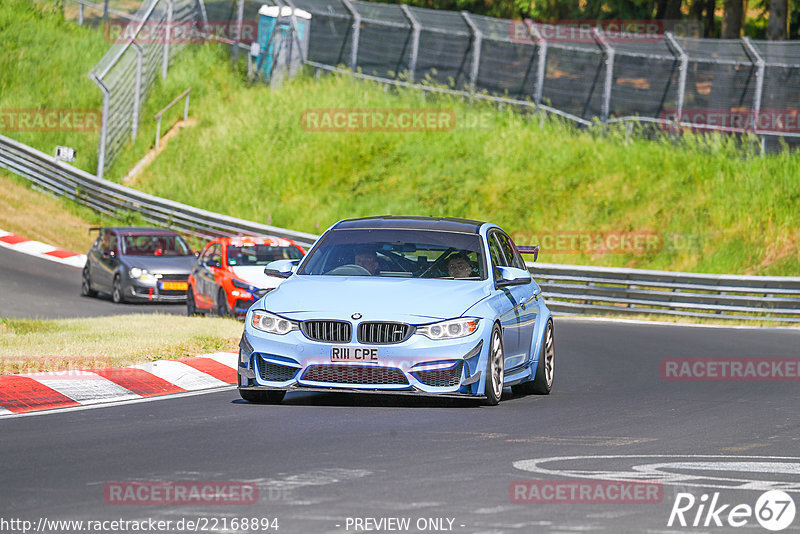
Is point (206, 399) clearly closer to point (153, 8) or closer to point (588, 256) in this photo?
point (588, 256)

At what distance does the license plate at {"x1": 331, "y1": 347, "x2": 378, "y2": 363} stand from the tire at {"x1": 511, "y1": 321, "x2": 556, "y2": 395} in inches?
97.5

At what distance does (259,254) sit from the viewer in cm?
2403

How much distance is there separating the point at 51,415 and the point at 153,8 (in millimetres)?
33149

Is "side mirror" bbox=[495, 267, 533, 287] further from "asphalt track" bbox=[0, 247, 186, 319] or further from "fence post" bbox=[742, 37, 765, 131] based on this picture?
"fence post" bbox=[742, 37, 765, 131]

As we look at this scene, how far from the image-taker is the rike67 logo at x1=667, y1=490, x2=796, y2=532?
652cm

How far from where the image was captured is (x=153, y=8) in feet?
138

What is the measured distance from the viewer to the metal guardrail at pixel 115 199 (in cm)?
3450

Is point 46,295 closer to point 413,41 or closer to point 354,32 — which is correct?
point 413,41

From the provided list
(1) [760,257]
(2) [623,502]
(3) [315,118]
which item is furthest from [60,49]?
(2) [623,502]

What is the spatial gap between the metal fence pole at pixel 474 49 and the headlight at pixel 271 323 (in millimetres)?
26992

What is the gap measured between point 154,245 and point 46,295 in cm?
288

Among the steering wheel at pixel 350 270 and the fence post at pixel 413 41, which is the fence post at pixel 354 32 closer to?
the fence post at pixel 413 41

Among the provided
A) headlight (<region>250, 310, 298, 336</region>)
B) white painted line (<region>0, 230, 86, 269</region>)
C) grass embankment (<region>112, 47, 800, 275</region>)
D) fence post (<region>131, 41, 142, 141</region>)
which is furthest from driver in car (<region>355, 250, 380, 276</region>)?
fence post (<region>131, 41, 142, 141</region>)

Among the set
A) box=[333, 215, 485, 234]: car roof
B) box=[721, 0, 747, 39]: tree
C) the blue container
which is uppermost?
box=[721, 0, 747, 39]: tree
